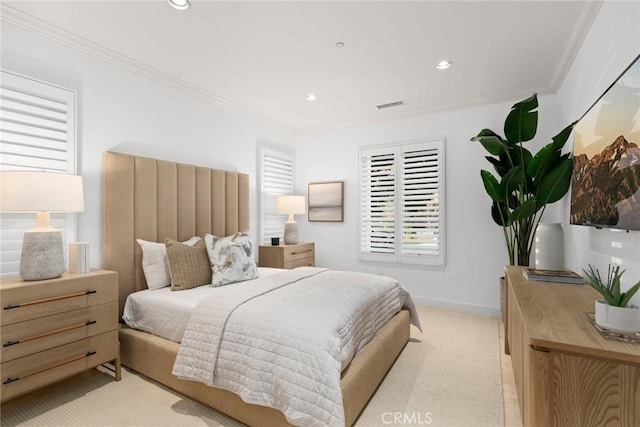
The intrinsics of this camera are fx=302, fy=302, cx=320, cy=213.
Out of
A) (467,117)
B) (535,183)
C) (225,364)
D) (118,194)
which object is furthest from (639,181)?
(118,194)

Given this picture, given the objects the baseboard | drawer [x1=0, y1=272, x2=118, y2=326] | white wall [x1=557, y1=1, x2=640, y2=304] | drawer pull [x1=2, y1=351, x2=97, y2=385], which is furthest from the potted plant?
drawer pull [x1=2, y1=351, x2=97, y2=385]

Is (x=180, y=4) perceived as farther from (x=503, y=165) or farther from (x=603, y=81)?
(x=503, y=165)

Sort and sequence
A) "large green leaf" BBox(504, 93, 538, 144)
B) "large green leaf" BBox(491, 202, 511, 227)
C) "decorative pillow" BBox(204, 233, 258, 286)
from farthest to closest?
"large green leaf" BBox(491, 202, 511, 227)
"decorative pillow" BBox(204, 233, 258, 286)
"large green leaf" BBox(504, 93, 538, 144)

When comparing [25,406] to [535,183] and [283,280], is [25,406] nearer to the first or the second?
[283,280]

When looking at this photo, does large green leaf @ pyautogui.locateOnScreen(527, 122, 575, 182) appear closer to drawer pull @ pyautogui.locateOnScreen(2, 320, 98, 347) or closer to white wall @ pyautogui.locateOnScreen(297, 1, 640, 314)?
white wall @ pyautogui.locateOnScreen(297, 1, 640, 314)

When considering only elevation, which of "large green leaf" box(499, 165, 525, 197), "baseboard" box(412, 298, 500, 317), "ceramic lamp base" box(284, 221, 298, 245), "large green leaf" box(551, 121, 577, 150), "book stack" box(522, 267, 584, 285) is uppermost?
"large green leaf" box(551, 121, 577, 150)

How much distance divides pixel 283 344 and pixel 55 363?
155cm

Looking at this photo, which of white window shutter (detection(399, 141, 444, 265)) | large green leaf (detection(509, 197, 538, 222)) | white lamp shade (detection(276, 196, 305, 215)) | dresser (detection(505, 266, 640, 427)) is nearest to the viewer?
dresser (detection(505, 266, 640, 427))

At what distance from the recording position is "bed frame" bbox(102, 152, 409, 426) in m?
1.81

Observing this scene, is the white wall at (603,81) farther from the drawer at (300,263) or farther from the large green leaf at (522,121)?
the drawer at (300,263)

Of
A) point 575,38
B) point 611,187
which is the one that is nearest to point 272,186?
point 575,38

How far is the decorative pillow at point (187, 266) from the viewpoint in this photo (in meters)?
2.58

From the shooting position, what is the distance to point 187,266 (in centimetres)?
264

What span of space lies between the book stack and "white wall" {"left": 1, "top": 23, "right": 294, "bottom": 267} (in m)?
3.33
